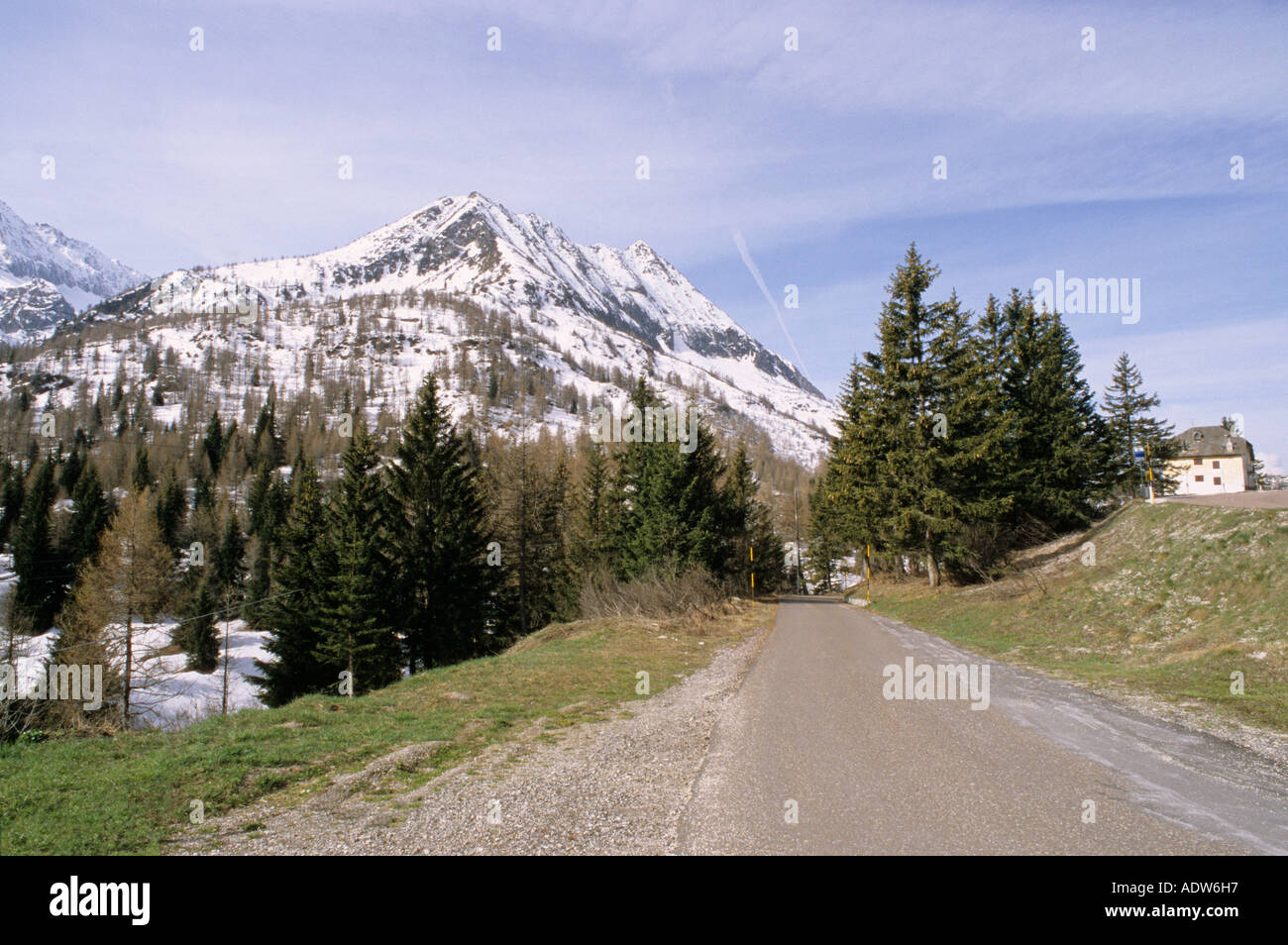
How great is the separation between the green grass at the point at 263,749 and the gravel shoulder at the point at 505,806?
36 centimetres

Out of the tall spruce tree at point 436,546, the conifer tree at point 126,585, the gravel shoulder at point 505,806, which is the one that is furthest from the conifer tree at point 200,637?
the gravel shoulder at point 505,806

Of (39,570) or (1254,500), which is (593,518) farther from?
(39,570)

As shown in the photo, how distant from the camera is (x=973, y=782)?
6129mm

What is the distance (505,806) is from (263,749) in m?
3.88

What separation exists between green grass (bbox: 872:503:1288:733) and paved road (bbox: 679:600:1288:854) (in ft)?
6.14

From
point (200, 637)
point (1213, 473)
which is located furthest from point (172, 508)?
point (1213, 473)

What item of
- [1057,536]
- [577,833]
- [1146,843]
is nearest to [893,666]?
[1146,843]

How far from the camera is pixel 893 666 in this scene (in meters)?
13.2

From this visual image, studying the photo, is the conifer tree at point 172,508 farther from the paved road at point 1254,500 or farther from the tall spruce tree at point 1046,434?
the paved road at point 1254,500

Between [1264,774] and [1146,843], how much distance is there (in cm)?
281

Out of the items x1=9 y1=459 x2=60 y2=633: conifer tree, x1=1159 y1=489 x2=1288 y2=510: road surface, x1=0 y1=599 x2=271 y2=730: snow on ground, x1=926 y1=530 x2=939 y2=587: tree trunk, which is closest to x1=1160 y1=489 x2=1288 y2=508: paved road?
x1=1159 y1=489 x2=1288 y2=510: road surface

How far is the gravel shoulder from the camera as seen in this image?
5.03 m

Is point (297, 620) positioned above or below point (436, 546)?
below
